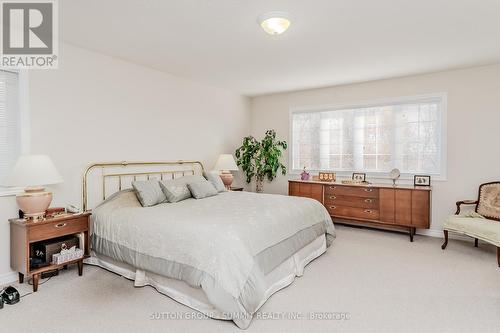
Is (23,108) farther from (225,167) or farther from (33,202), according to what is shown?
(225,167)

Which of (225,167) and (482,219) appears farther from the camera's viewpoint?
(225,167)

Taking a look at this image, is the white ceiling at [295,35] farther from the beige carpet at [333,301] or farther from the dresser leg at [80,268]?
the beige carpet at [333,301]

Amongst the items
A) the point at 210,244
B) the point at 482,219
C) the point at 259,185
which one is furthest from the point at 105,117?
the point at 482,219

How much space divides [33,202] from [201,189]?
1.88 m

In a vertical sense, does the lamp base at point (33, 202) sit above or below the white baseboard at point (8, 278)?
above

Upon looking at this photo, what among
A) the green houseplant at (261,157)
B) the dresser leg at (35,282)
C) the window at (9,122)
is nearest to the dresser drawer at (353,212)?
the green houseplant at (261,157)

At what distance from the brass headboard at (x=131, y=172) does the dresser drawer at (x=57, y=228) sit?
0.47 meters

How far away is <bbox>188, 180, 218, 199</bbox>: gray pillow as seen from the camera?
3.96 m

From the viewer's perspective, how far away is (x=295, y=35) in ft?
10.2

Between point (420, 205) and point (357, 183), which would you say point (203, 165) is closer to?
point (357, 183)

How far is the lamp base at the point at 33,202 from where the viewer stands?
9.02 feet

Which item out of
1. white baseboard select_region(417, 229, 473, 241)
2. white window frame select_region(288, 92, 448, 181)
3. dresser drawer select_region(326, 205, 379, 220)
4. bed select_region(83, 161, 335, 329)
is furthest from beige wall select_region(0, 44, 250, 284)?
white baseboard select_region(417, 229, 473, 241)

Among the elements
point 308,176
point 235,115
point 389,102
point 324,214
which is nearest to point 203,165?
point 235,115

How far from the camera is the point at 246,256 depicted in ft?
7.67
